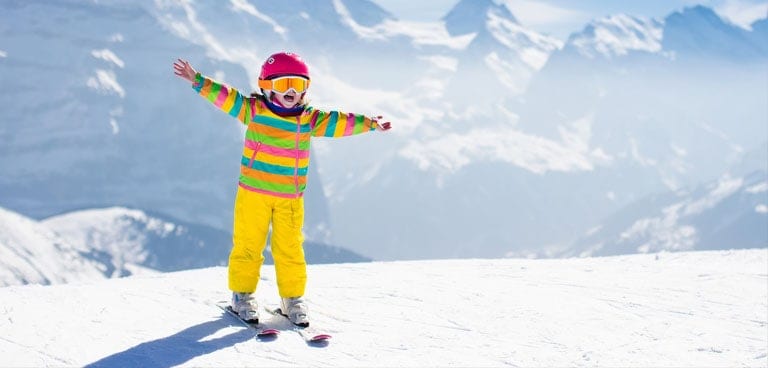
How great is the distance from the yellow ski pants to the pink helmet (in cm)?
123

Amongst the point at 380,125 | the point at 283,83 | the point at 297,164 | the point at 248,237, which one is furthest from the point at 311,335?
the point at 283,83

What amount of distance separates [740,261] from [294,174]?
430 inches

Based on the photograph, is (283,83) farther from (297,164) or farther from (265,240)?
(265,240)

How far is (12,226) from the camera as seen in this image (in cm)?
19862

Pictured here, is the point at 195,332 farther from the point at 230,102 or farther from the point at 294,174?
the point at 230,102

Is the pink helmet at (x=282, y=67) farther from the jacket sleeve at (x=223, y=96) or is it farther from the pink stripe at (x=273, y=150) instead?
the pink stripe at (x=273, y=150)

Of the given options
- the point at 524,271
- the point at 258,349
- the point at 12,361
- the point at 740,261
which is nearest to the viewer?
the point at 12,361

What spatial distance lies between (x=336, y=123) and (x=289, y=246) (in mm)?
1387

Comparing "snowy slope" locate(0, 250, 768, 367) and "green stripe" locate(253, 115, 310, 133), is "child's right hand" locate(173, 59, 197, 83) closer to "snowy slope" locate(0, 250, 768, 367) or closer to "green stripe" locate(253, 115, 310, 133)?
"green stripe" locate(253, 115, 310, 133)

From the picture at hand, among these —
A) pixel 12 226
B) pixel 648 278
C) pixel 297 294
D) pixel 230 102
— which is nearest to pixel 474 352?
pixel 297 294

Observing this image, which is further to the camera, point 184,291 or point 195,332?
point 184,291

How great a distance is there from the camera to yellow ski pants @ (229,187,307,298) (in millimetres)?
7031

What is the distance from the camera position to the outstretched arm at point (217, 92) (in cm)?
684

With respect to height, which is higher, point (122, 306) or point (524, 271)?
point (122, 306)
